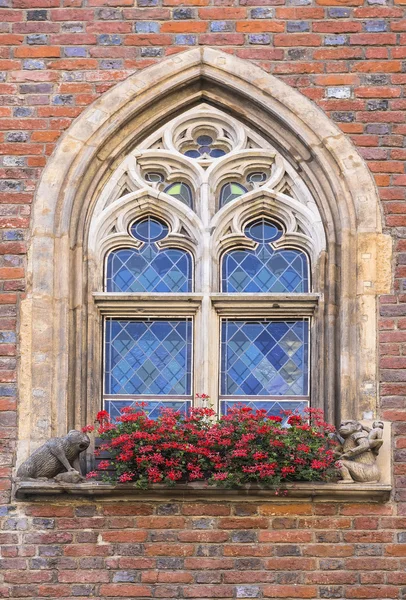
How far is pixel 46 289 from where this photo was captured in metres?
11.0

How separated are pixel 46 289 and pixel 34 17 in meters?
1.96

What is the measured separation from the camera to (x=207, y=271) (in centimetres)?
1123

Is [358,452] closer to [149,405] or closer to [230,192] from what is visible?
[149,405]

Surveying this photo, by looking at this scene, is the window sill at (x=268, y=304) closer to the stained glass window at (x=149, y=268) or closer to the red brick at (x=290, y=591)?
the stained glass window at (x=149, y=268)

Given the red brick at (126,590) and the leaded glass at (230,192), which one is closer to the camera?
the red brick at (126,590)

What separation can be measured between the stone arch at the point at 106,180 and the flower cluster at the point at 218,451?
0.45 m

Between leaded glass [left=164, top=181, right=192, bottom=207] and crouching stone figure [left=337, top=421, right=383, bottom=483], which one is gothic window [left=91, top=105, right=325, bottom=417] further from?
crouching stone figure [left=337, top=421, right=383, bottom=483]

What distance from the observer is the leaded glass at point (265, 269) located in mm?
11273

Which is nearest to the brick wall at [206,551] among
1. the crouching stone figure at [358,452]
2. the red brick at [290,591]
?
the red brick at [290,591]

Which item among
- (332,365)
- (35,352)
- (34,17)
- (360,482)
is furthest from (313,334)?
(34,17)

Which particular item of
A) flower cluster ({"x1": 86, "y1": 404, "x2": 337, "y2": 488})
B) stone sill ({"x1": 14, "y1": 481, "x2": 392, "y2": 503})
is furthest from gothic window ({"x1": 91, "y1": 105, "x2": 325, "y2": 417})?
stone sill ({"x1": 14, "y1": 481, "x2": 392, "y2": 503})

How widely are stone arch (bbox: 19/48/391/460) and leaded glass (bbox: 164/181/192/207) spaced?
399 mm

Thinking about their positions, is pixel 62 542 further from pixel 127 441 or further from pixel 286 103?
pixel 286 103

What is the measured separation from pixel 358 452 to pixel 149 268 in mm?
1940
